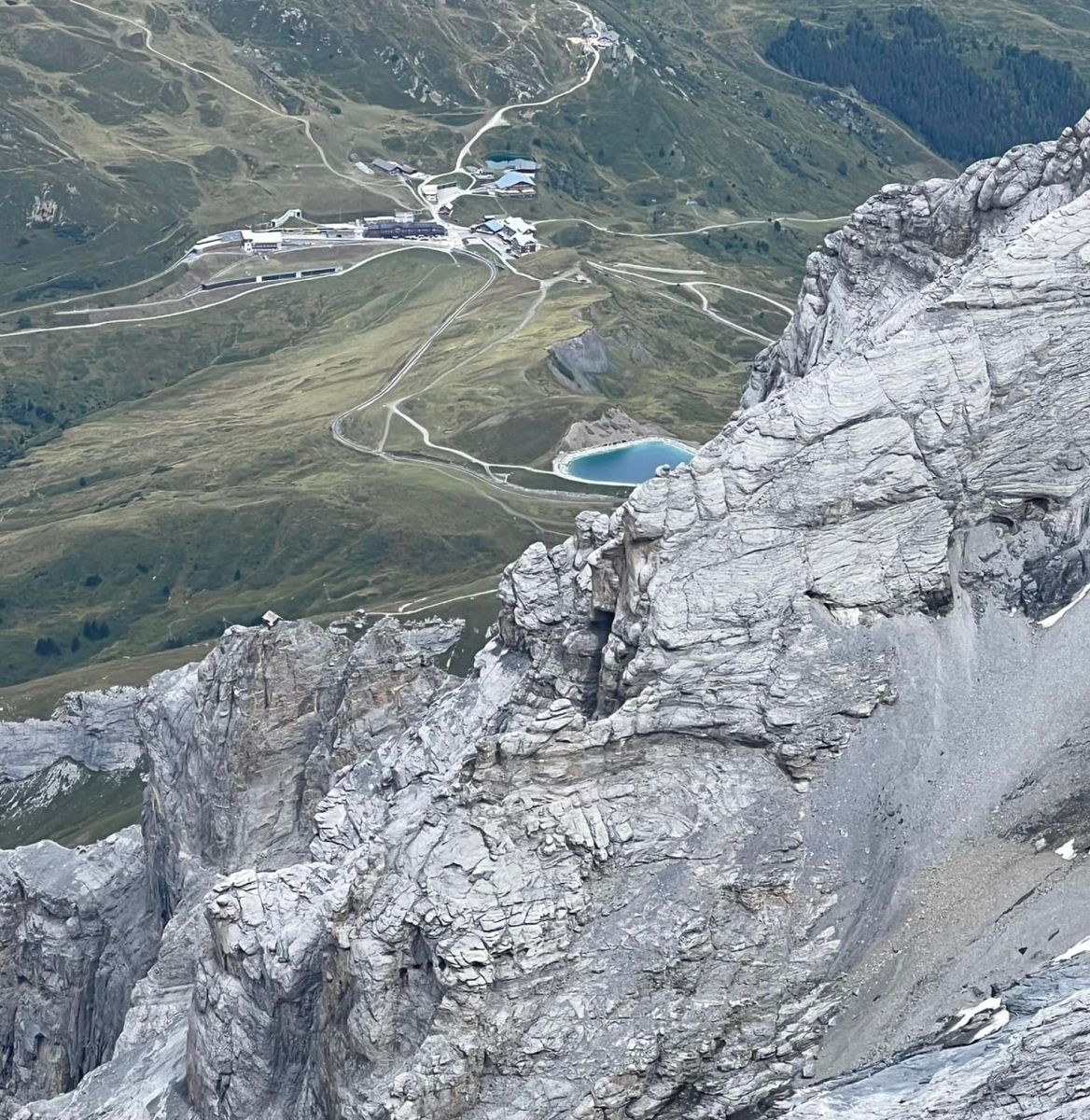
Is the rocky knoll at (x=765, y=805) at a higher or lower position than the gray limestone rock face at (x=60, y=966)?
higher

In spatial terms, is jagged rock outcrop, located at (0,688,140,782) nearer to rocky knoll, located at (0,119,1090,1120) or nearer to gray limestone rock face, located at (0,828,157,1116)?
gray limestone rock face, located at (0,828,157,1116)

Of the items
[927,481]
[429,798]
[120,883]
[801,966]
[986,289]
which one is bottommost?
[120,883]

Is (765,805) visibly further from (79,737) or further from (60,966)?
(79,737)

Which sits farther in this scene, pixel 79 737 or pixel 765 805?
pixel 79 737

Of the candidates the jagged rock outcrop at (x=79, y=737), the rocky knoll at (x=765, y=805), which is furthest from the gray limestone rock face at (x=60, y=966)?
the jagged rock outcrop at (x=79, y=737)

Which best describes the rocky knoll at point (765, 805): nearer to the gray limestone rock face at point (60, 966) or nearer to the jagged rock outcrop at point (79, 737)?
the gray limestone rock face at point (60, 966)

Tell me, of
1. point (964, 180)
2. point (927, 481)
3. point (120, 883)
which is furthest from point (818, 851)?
point (120, 883)

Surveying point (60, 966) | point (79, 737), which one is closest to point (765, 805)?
point (60, 966)

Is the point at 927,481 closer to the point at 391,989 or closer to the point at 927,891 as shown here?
the point at 927,891
